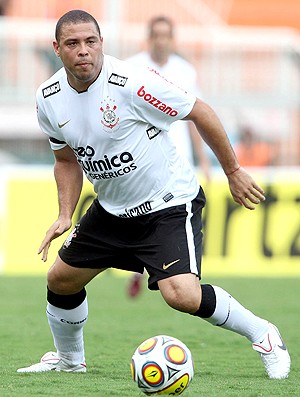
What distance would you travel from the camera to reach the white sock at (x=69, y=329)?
20.0ft

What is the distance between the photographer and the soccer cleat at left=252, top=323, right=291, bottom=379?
5.89m

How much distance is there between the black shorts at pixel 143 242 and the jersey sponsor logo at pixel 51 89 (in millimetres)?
711

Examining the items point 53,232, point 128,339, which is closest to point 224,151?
point 53,232

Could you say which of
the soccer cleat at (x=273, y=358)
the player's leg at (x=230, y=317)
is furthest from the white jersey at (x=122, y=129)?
the soccer cleat at (x=273, y=358)

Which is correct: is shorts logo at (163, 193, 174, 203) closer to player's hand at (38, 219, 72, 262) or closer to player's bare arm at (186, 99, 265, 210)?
player's bare arm at (186, 99, 265, 210)

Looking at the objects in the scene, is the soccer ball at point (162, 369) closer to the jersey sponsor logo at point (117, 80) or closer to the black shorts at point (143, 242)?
the black shorts at point (143, 242)

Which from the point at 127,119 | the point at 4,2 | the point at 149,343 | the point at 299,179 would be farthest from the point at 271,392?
the point at 4,2

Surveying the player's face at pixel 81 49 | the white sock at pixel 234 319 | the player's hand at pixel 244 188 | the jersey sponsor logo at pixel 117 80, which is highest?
the player's face at pixel 81 49

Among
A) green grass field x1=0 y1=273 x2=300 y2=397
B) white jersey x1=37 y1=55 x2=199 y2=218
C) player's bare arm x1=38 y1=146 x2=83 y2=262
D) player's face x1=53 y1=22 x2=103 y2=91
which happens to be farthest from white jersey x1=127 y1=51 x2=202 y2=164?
player's face x1=53 y1=22 x2=103 y2=91

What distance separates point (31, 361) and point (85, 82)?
1.94 metres

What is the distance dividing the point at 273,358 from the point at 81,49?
2.05 metres

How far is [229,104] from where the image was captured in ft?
56.7

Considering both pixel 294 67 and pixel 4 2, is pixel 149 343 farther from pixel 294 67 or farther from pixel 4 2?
pixel 4 2

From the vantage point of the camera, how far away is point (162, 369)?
508 centimetres
